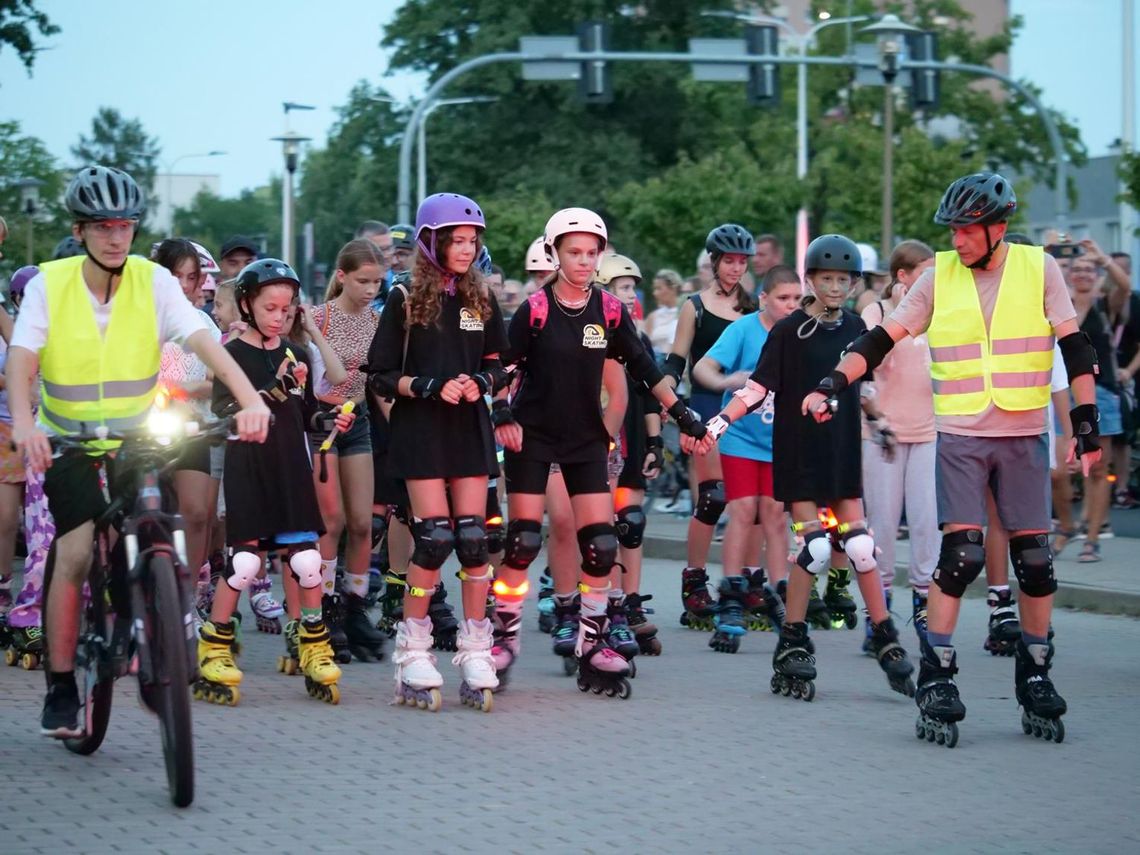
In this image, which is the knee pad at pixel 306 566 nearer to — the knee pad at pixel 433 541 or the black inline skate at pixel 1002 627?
the knee pad at pixel 433 541

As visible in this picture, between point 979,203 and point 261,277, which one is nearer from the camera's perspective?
A: point 979,203

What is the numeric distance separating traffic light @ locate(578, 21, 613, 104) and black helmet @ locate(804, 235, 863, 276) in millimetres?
17790

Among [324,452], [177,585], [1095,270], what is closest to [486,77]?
[1095,270]

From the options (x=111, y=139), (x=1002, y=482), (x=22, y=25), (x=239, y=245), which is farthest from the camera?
(x=111, y=139)

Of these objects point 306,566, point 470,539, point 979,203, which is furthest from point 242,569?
point 979,203

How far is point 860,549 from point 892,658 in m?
0.49

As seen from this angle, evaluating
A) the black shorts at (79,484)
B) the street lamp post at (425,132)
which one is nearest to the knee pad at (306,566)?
the black shorts at (79,484)

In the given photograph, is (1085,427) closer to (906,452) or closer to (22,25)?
(906,452)

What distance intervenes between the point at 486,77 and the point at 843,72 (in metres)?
9.76

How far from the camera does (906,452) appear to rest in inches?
409

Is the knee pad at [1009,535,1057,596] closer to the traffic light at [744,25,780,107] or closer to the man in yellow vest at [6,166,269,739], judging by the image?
the man in yellow vest at [6,166,269,739]

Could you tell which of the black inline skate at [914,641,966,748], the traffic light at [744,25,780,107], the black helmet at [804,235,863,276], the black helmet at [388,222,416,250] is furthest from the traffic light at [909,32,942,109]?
the black inline skate at [914,641,966,748]

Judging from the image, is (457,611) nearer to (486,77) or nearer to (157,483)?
(157,483)

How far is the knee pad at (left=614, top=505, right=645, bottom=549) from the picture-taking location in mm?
10422
